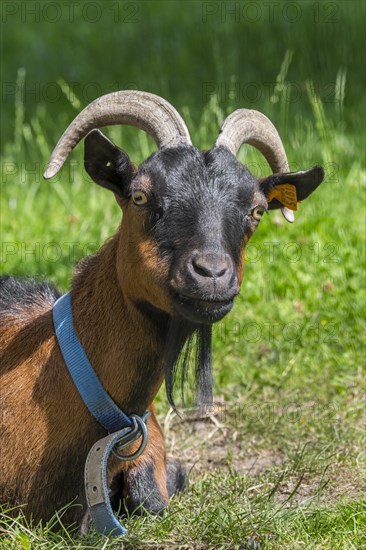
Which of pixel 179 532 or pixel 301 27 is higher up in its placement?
pixel 301 27

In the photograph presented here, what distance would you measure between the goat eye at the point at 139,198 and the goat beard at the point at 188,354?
51cm

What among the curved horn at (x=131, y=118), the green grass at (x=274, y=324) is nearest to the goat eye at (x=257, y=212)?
the curved horn at (x=131, y=118)

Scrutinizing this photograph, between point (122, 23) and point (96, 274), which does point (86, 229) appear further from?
point (122, 23)

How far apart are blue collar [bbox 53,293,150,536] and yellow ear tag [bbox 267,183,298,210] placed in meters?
1.14

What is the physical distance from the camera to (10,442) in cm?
478

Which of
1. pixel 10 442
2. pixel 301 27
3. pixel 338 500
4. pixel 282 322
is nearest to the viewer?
pixel 10 442

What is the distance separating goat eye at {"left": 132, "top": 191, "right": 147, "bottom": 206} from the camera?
445 centimetres

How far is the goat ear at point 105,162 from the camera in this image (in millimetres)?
4543

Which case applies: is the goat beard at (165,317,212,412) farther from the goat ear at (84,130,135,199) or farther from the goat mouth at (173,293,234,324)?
the goat ear at (84,130,135,199)

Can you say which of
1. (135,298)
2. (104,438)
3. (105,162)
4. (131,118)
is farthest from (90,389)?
(131,118)

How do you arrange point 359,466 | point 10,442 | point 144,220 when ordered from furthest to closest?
point 359,466 → point 10,442 → point 144,220

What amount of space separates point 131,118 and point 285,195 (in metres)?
0.80

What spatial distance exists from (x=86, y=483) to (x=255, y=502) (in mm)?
872

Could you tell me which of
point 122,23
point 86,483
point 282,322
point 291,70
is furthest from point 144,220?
point 122,23
